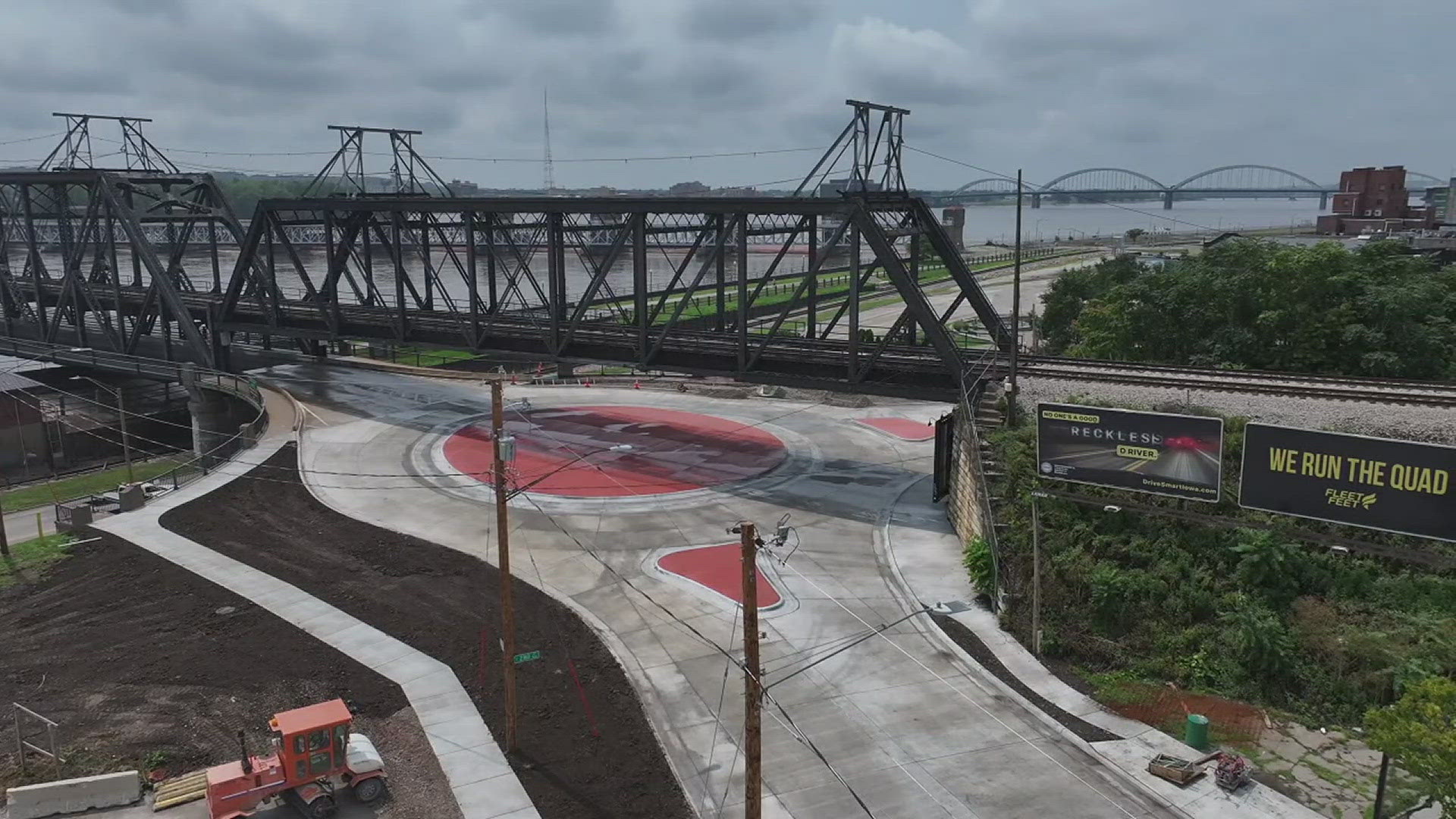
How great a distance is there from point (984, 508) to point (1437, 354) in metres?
22.5

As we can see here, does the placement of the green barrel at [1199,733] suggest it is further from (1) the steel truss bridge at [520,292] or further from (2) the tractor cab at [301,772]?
(2) the tractor cab at [301,772]

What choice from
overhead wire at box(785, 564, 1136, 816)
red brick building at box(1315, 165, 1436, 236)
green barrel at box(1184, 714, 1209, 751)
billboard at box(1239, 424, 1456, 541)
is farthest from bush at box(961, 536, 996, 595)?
red brick building at box(1315, 165, 1436, 236)

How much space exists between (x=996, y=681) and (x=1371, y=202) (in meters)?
156

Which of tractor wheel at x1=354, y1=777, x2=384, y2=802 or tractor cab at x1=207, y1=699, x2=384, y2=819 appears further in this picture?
tractor wheel at x1=354, y1=777, x2=384, y2=802

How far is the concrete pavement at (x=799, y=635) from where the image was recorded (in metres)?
18.0

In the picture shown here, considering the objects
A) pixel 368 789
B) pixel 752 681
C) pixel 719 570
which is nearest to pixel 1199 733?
pixel 752 681

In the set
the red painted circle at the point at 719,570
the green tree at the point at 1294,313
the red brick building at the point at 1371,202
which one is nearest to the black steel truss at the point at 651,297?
the red painted circle at the point at 719,570

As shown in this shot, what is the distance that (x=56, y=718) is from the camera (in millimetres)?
20562

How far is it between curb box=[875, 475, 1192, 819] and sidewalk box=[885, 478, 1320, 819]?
3 centimetres

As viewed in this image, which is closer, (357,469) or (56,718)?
(56,718)

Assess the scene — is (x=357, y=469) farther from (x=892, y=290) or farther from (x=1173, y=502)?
(x=892, y=290)

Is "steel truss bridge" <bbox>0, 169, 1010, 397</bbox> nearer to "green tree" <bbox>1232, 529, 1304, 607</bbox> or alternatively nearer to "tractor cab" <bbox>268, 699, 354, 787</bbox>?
"green tree" <bbox>1232, 529, 1304, 607</bbox>

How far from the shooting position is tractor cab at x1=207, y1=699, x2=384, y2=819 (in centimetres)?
1692

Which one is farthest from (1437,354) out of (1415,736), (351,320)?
(351,320)
